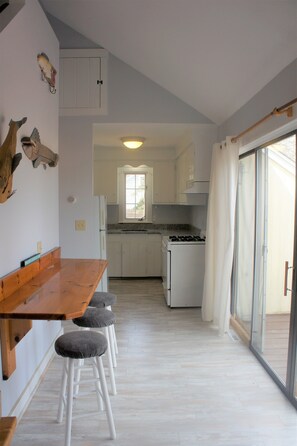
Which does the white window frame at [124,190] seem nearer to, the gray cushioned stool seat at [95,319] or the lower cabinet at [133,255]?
the lower cabinet at [133,255]

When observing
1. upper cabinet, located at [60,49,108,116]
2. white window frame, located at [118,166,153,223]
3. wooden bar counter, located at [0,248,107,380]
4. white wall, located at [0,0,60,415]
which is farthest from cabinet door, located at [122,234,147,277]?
wooden bar counter, located at [0,248,107,380]

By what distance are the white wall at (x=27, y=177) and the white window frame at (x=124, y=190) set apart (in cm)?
303

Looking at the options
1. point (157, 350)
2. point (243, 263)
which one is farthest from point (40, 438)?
point (243, 263)

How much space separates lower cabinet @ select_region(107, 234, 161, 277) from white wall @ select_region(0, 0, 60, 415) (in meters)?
2.63

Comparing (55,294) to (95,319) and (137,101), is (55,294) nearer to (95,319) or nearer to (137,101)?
(95,319)

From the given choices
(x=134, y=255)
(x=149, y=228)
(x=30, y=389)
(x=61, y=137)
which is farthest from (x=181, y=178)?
(x=30, y=389)

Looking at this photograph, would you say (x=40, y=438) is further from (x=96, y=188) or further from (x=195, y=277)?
(x=96, y=188)

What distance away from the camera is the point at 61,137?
13.3 ft

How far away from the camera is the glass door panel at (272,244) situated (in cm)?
298

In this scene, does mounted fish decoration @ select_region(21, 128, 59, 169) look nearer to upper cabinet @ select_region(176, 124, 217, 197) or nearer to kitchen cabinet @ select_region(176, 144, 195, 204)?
upper cabinet @ select_region(176, 124, 217, 197)

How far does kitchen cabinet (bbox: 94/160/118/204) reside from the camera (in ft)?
19.6

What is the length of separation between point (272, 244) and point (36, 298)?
7.37ft

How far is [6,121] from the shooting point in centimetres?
197

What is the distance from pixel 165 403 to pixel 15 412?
3.33 feet
